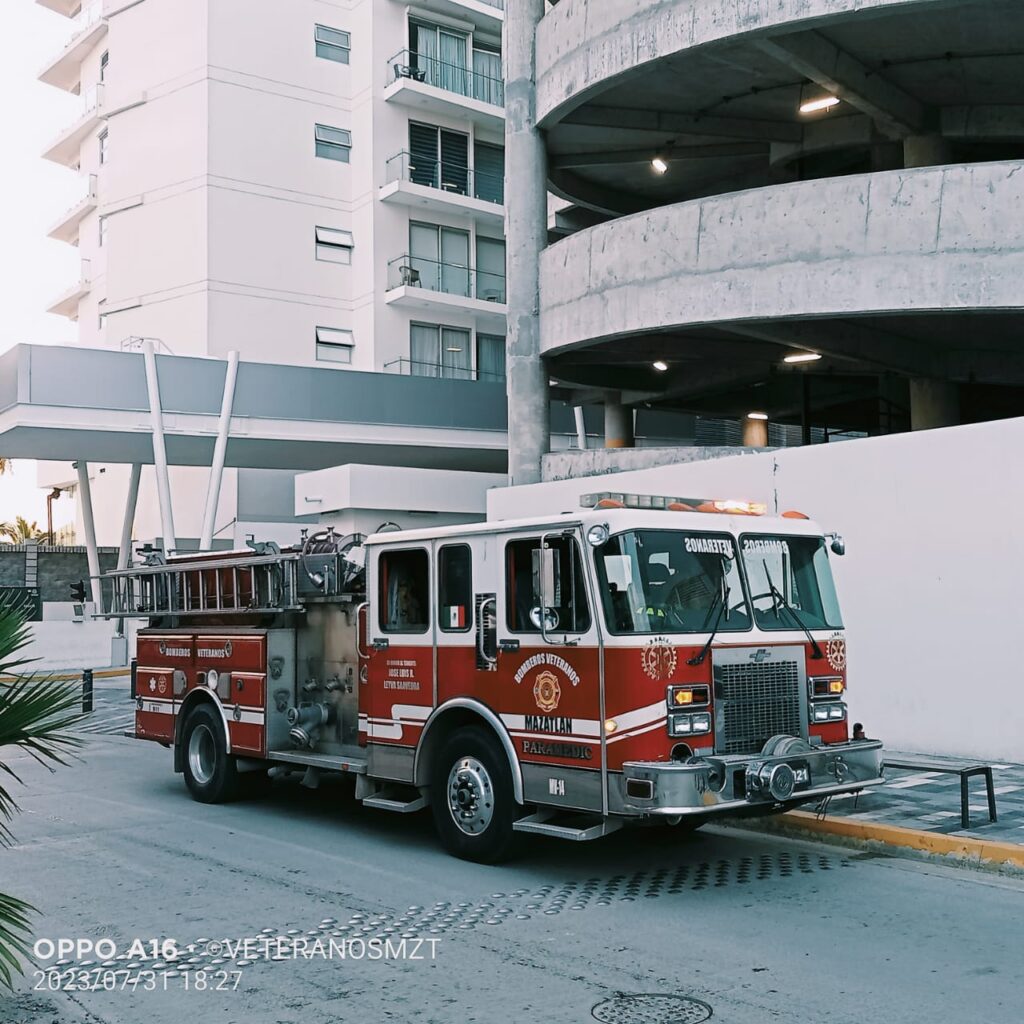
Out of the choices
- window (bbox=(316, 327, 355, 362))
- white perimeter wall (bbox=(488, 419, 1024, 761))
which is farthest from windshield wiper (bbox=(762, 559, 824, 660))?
window (bbox=(316, 327, 355, 362))

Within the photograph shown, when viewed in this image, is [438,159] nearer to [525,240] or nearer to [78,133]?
[78,133]

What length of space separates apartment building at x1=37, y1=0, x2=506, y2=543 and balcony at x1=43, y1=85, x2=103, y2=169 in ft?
6.10

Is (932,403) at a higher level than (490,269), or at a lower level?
lower

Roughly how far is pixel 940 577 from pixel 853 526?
131 centimetres

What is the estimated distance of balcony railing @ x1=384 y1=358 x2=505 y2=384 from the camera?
37.1 meters

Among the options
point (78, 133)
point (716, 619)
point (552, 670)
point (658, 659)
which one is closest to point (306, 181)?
point (78, 133)

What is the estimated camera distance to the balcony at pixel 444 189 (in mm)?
36938

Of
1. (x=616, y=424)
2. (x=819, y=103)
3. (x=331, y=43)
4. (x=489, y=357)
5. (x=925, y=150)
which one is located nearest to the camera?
(x=925, y=150)

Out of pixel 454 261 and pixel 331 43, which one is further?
pixel 454 261

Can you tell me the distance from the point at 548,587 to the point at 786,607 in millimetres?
1860

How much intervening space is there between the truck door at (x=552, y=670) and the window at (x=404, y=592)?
3.44 ft

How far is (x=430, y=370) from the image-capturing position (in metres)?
38.2

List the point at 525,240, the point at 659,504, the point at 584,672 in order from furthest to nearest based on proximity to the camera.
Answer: the point at 525,240
the point at 659,504
the point at 584,672

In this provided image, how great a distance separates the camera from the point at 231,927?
7414 millimetres
